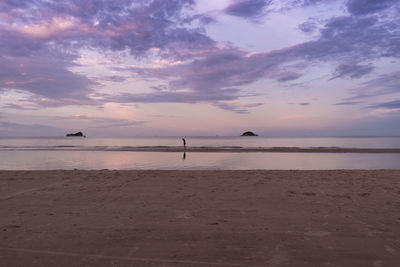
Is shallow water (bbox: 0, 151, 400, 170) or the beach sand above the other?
the beach sand

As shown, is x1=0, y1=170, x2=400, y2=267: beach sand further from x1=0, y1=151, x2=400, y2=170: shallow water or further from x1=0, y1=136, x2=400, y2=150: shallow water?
x1=0, y1=136, x2=400, y2=150: shallow water

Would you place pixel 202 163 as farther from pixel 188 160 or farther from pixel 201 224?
pixel 201 224

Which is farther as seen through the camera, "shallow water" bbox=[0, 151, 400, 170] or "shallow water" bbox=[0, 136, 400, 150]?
"shallow water" bbox=[0, 136, 400, 150]

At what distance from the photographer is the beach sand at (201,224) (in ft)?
14.8

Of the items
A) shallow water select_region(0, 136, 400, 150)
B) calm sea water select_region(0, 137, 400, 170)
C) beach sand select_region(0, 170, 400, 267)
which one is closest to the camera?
beach sand select_region(0, 170, 400, 267)

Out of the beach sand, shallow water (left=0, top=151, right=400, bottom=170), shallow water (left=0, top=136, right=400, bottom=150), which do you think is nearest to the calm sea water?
shallow water (left=0, top=151, right=400, bottom=170)

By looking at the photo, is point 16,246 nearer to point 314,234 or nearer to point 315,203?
point 314,234

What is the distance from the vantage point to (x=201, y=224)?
6129mm

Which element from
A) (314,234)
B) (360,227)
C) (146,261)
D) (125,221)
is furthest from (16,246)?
(360,227)

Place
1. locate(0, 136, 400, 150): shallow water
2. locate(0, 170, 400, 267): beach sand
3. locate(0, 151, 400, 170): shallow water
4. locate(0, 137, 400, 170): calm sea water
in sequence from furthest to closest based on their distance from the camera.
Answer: locate(0, 136, 400, 150): shallow water, locate(0, 137, 400, 170): calm sea water, locate(0, 151, 400, 170): shallow water, locate(0, 170, 400, 267): beach sand

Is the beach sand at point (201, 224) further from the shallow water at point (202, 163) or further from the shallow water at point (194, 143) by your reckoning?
the shallow water at point (194, 143)

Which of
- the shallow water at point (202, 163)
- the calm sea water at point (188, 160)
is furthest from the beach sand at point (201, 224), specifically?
the calm sea water at point (188, 160)

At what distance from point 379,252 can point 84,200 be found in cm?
806

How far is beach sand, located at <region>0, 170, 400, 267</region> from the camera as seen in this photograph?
4516mm
